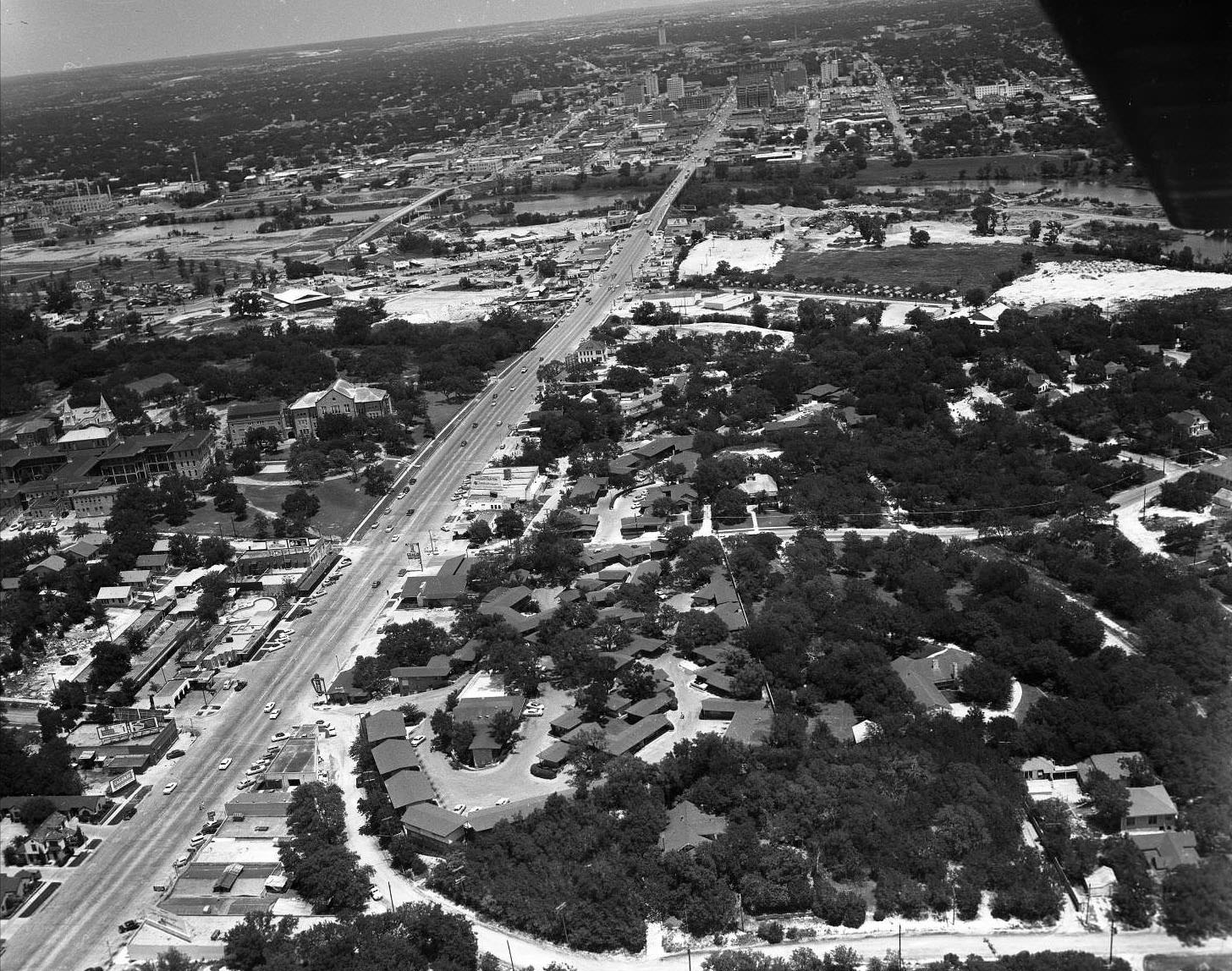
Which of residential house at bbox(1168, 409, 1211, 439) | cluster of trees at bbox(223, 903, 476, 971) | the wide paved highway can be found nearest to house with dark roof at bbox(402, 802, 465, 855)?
cluster of trees at bbox(223, 903, 476, 971)

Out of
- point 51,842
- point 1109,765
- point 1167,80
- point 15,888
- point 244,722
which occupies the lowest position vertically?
point 244,722

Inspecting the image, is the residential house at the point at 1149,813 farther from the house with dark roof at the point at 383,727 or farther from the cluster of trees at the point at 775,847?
the house with dark roof at the point at 383,727

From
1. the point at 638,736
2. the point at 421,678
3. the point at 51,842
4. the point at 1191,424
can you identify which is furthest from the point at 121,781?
the point at 1191,424

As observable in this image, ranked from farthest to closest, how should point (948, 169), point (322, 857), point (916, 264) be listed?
point (948, 169) < point (916, 264) < point (322, 857)

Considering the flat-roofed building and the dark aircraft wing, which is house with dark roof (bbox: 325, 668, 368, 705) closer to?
the flat-roofed building

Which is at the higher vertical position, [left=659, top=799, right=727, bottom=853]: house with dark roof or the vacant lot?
the vacant lot

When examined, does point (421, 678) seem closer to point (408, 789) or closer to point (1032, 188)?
point (408, 789)
